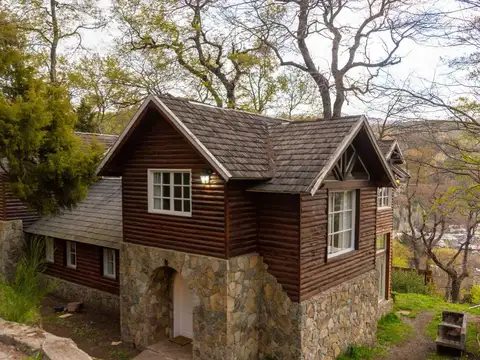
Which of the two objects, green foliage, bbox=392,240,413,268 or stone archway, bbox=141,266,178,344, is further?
green foliage, bbox=392,240,413,268

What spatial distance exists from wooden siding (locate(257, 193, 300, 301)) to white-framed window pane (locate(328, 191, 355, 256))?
126 cm

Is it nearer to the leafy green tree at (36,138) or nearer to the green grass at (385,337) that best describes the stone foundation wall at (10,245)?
the leafy green tree at (36,138)

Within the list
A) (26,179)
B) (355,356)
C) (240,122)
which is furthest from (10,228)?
(355,356)

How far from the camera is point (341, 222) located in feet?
30.6

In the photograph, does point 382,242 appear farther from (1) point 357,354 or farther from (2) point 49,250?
(2) point 49,250

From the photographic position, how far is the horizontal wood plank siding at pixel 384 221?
528 inches

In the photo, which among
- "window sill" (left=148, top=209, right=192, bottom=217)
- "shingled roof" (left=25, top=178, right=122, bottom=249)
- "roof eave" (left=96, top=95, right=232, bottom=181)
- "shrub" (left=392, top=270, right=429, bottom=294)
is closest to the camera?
"roof eave" (left=96, top=95, right=232, bottom=181)

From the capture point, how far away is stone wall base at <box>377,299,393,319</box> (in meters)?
13.4

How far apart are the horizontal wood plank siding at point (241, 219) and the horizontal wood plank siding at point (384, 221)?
670 cm

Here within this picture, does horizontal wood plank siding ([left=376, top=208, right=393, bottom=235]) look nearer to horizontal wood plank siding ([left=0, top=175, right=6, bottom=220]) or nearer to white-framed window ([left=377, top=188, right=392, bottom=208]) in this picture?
white-framed window ([left=377, top=188, right=392, bottom=208])

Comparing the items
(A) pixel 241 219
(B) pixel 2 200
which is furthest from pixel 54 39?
(A) pixel 241 219

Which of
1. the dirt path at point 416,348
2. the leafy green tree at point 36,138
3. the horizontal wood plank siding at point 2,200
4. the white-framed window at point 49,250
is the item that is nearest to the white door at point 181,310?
the leafy green tree at point 36,138

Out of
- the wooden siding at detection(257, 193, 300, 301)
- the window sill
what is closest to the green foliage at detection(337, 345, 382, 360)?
the wooden siding at detection(257, 193, 300, 301)

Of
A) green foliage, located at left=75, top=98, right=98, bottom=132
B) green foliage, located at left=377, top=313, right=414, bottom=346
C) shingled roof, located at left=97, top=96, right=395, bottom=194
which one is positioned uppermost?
green foliage, located at left=75, top=98, right=98, bottom=132
